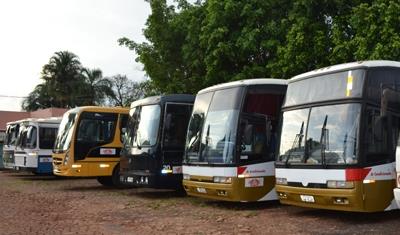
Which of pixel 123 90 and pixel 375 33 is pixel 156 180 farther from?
pixel 123 90

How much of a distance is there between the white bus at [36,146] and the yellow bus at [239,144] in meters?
12.5

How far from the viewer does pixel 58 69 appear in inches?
2426

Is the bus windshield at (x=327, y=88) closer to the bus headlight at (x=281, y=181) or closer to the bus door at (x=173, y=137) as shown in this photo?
the bus headlight at (x=281, y=181)

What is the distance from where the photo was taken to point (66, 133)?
19312 mm

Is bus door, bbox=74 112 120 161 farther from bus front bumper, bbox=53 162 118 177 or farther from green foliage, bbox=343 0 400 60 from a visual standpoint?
green foliage, bbox=343 0 400 60

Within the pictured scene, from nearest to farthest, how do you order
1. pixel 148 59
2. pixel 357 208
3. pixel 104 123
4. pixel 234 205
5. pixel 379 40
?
pixel 357 208 < pixel 234 205 < pixel 379 40 < pixel 104 123 < pixel 148 59

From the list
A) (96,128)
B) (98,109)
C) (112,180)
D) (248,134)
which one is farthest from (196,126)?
(112,180)

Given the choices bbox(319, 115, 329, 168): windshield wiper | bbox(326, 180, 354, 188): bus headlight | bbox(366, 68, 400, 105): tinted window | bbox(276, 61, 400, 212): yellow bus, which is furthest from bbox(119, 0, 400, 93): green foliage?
bbox(326, 180, 354, 188): bus headlight

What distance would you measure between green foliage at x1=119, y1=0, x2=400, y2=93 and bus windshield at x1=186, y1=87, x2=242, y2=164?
6502mm

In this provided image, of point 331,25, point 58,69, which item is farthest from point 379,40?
point 58,69

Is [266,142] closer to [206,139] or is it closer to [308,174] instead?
[206,139]

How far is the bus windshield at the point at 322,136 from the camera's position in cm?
993

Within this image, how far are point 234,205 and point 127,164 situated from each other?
375cm

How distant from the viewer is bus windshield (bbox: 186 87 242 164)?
40.5ft
